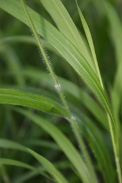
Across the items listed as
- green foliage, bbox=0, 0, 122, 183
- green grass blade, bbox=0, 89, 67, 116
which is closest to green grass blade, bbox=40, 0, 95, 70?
green foliage, bbox=0, 0, 122, 183

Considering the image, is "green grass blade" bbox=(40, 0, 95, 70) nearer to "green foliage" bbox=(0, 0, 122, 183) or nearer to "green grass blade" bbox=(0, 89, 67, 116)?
"green foliage" bbox=(0, 0, 122, 183)

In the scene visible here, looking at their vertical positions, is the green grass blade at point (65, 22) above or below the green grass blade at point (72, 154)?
above

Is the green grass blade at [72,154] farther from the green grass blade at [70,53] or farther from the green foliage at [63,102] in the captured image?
the green grass blade at [70,53]

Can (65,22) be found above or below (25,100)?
above

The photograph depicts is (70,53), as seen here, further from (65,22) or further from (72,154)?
(72,154)

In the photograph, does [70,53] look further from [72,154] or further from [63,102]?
[72,154]

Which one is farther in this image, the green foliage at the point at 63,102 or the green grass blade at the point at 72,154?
the green grass blade at the point at 72,154

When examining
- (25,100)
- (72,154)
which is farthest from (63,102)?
(72,154)

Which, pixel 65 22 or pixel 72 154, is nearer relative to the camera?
pixel 65 22

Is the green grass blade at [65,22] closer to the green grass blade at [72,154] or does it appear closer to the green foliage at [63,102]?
the green foliage at [63,102]

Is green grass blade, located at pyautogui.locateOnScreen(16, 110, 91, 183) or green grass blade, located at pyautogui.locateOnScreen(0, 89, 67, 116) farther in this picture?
green grass blade, located at pyautogui.locateOnScreen(16, 110, 91, 183)

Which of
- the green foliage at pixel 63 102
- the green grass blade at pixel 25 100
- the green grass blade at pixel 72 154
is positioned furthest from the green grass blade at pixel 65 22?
the green grass blade at pixel 72 154
